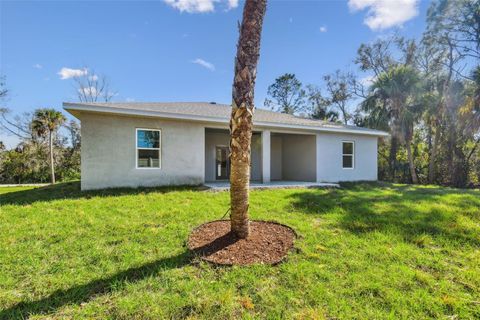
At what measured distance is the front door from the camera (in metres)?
13.8

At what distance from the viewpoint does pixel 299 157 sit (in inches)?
535

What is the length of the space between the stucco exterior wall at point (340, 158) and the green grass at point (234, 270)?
661cm

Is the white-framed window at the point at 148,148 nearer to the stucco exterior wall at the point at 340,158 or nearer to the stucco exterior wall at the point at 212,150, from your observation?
the stucco exterior wall at the point at 212,150

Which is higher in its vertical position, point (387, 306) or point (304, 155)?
point (304, 155)

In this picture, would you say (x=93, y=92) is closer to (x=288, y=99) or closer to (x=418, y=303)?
(x=288, y=99)

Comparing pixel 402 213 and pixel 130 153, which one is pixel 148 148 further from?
pixel 402 213

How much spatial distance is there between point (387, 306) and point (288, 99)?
99.5 ft

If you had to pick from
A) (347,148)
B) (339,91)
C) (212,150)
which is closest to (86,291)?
(212,150)

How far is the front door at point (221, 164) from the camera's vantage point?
13836 millimetres

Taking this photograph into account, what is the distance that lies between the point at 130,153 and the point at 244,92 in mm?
6727

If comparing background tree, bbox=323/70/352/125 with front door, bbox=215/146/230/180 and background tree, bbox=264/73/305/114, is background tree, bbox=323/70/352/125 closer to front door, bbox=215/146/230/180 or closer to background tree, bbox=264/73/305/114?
background tree, bbox=264/73/305/114

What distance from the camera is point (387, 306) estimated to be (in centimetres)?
256

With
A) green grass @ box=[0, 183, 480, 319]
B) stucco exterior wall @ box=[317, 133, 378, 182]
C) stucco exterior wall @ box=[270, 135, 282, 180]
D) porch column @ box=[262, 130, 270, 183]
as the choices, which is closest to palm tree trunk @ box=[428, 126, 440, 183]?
stucco exterior wall @ box=[317, 133, 378, 182]

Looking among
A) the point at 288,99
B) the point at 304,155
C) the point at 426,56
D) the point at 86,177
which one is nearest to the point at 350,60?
the point at 426,56
